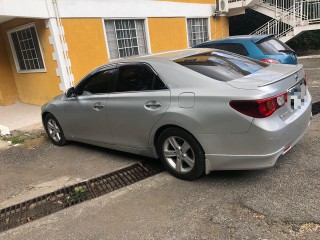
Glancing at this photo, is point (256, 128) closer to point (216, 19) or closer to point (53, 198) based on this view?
point (53, 198)

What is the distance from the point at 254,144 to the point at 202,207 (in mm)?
825

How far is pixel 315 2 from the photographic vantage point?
14.7m

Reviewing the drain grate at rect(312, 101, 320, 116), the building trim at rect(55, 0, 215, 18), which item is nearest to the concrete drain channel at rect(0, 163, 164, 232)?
the drain grate at rect(312, 101, 320, 116)

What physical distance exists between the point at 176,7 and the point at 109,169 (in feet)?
30.1

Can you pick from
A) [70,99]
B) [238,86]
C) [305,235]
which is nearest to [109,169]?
[70,99]

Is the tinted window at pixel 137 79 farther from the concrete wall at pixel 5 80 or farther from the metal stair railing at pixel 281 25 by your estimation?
the metal stair railing at pixel 281 25

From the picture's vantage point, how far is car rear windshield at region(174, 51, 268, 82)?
3.54 metres

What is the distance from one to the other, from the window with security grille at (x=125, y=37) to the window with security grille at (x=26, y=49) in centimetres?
208

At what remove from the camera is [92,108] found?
461 cm

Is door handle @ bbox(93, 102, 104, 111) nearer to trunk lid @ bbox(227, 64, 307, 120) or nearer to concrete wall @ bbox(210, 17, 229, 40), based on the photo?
trunk lid @ bbox(227, 64, 307, 120)

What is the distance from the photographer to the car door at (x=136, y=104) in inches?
148

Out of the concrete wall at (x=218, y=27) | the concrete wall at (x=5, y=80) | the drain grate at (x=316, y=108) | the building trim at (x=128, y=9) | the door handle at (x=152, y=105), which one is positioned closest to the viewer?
the door handle at (x=152, y=105)

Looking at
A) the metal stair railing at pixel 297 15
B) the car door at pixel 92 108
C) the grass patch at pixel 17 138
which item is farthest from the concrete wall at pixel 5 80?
the metal stair railing at pixel 297 15

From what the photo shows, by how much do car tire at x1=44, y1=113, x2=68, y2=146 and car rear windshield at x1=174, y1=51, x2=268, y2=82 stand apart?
2.80 meters
